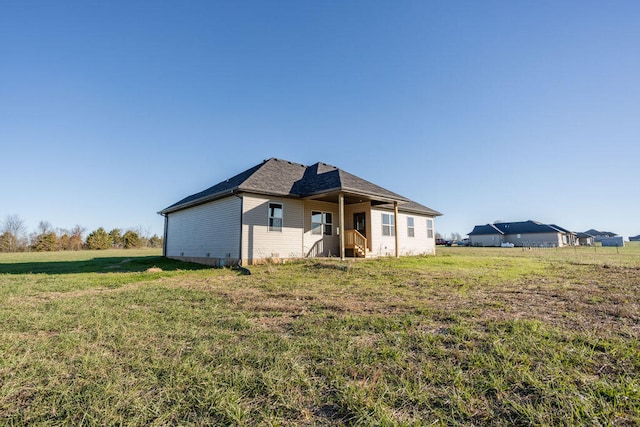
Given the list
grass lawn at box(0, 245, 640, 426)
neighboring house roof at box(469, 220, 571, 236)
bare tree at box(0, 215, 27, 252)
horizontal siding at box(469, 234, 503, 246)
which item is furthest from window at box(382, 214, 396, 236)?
neighboring house roof at box(469, 220, 571, 236)

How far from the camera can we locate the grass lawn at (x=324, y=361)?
2.01 meters

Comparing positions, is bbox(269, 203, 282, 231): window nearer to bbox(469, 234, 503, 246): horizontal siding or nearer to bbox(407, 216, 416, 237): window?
bbox(407, 216, 416, 237): window

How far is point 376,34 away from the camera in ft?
40.3

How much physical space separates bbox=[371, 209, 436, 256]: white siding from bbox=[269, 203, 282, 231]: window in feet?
18.6

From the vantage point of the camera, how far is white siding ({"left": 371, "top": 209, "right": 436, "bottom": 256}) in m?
16.1

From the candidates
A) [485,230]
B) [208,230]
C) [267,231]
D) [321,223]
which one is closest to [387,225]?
[321,223]

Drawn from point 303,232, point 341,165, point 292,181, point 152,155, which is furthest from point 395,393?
point 152,155

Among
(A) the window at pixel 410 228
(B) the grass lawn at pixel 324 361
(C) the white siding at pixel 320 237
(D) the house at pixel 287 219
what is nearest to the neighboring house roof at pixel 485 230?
(A) the window at pixel 410 228

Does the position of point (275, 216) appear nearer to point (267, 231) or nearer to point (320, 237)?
point (267, 231)

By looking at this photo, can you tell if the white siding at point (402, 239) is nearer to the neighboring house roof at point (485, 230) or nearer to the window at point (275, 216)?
the window at point (275, 216)

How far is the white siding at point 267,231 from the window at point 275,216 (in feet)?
0.49

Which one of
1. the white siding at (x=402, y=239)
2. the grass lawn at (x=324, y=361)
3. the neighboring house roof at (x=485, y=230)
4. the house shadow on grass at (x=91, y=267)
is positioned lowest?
the grass lawn at (x=324, y=361)

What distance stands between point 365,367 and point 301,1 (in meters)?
13.7

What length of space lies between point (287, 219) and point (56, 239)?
45282 mm
